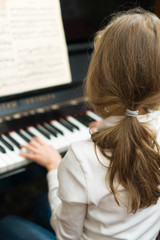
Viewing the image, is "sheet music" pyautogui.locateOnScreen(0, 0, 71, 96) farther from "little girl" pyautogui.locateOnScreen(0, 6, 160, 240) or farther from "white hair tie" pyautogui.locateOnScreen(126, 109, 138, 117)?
"white hair tie" pyautogui.locateOnScreen(126, 109, 138, 117)

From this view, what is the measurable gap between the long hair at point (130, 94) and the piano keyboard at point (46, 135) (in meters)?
0.45

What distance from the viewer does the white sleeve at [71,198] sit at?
0.72 meters

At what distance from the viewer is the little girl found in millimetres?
674

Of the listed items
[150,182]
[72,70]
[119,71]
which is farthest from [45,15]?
[150,182]

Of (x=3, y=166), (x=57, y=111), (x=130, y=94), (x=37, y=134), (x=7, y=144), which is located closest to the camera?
(x=130, y=94)

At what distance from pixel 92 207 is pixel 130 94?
32 cm

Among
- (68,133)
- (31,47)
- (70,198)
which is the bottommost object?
(68,133)

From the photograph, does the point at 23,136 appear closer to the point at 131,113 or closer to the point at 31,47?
the point at 31,47

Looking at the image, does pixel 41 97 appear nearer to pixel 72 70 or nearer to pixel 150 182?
pixel 72 70

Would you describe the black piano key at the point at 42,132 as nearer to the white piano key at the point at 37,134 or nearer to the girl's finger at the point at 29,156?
the white piano key at the point at 37,134

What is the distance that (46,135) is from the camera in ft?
4.14

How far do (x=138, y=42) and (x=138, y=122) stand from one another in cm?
19

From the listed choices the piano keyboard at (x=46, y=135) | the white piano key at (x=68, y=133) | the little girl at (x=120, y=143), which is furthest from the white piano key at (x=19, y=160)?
the little girl at (x=120, y=143)

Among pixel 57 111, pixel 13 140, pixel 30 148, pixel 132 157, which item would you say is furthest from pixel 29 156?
pixel 132 157
